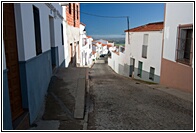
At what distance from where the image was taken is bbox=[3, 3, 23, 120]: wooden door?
2.81 meters

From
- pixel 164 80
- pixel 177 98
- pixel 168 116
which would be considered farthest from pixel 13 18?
pixel 164 80

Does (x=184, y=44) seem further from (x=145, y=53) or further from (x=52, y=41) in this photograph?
(x=145, y=53)

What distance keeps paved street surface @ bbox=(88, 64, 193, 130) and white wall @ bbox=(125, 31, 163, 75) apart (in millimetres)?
7577

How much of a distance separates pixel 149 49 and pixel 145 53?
2.82 feet

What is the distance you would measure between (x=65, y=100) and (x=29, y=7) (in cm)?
239

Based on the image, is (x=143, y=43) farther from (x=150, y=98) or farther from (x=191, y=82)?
(x=150, y=98)

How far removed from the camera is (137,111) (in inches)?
166

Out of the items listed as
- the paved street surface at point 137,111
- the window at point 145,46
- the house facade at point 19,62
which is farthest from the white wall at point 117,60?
the house facade at point 19,62

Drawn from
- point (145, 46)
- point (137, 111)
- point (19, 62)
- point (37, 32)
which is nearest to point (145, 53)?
point (145, 46)

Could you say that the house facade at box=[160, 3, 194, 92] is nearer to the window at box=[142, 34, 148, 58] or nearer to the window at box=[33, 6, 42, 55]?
the window at box=[33, 6, 42, 55]

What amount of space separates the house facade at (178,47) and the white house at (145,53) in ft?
14.0

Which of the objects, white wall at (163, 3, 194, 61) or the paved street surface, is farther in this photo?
white wall at (163, 3, 194, 61)

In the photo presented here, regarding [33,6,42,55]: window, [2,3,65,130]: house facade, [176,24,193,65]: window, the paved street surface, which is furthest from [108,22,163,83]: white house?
[2,3,65,130]: house facade

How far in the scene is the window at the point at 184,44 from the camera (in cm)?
643
